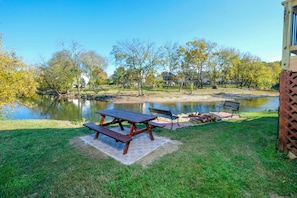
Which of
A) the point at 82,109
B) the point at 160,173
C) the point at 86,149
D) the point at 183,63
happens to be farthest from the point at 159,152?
the point at 183,63

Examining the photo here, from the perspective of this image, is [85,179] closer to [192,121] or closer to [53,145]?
[53,145]

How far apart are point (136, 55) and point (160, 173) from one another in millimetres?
22851

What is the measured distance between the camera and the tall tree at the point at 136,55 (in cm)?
2412

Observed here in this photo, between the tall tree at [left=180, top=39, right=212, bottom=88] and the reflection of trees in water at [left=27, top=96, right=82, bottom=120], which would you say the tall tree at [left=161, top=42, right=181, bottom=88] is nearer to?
the tall tree at [left=180, top=39, right=212, bottom=88]

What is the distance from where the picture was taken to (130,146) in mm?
4062

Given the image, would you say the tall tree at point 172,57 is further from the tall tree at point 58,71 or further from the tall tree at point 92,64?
the tall tree at point 58,71

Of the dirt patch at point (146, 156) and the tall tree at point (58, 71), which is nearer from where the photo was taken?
the dirt patch at point (146, 156)

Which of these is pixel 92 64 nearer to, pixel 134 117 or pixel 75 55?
pixel 75 55

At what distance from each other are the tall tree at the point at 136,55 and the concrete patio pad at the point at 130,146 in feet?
68.0

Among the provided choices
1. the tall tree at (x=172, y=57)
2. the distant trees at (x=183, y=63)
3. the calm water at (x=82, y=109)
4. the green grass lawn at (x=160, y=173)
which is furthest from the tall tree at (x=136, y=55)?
the green grass lawn at (x=160, y=173)

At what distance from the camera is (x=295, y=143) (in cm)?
323

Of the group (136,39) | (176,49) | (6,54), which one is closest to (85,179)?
(6,54)

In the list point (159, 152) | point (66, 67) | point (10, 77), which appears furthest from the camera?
point (66, 67)

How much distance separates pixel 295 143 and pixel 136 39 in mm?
23659
